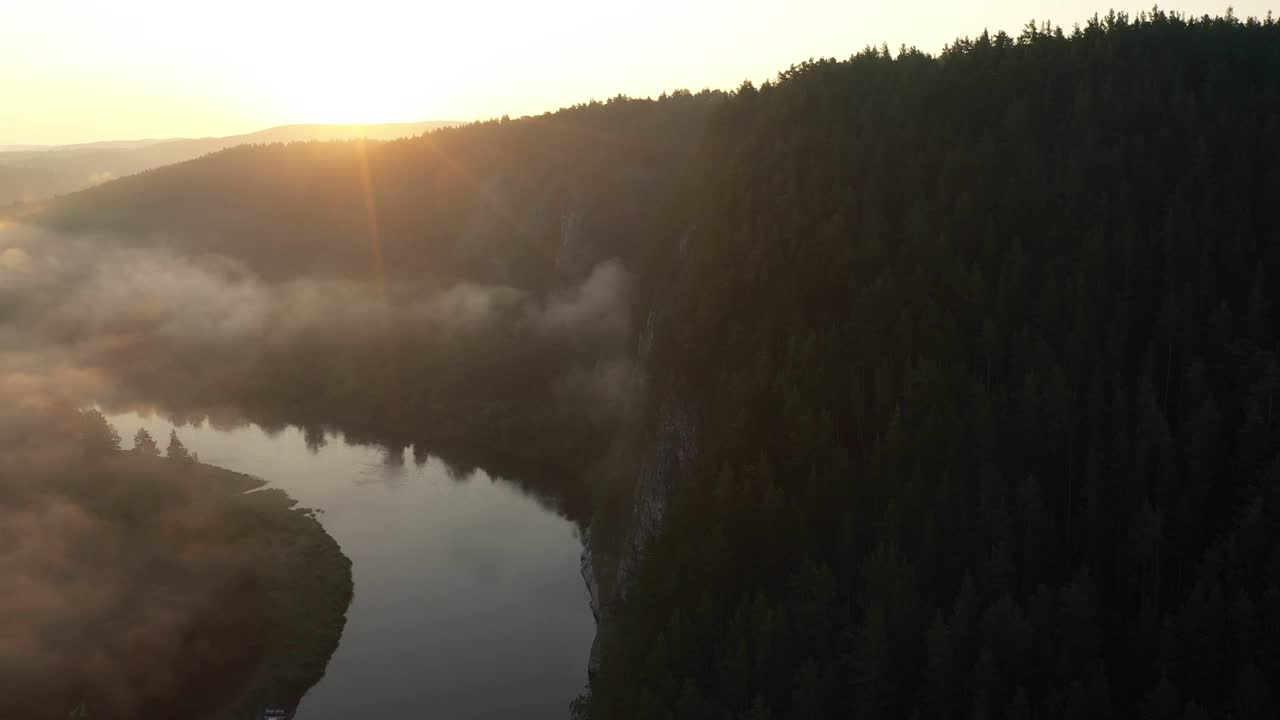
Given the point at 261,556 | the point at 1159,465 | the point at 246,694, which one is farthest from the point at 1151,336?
the point at 261,556

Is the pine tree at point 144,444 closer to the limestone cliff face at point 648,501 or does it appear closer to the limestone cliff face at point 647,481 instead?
the limestone cliff face at point 647,481

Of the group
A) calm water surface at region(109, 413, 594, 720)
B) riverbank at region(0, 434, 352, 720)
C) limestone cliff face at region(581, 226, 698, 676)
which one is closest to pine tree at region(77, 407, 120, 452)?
riverbank at region(0, 434, 352, 720)

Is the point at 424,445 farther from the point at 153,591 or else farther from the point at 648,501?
the point at 648,501

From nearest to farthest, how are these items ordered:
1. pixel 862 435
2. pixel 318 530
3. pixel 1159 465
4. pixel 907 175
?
pixel 1159 465 < pixel 862 435 < pixel 907 175 < pixel 318 530

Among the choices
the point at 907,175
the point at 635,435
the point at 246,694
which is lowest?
the point at 246,694

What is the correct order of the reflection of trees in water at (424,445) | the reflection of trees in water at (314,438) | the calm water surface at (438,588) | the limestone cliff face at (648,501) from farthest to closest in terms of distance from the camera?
the reflection of trees in water at (314,438) < the reflection of trees in water at (424,445) < the calm water surface at (438,588) < the limestone cliff face at (648,501)

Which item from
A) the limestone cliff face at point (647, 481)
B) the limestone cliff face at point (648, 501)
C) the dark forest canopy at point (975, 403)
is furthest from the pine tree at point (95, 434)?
the limestone cliff face at point (648, 501)

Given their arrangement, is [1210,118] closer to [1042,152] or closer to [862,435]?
[1042,152]
